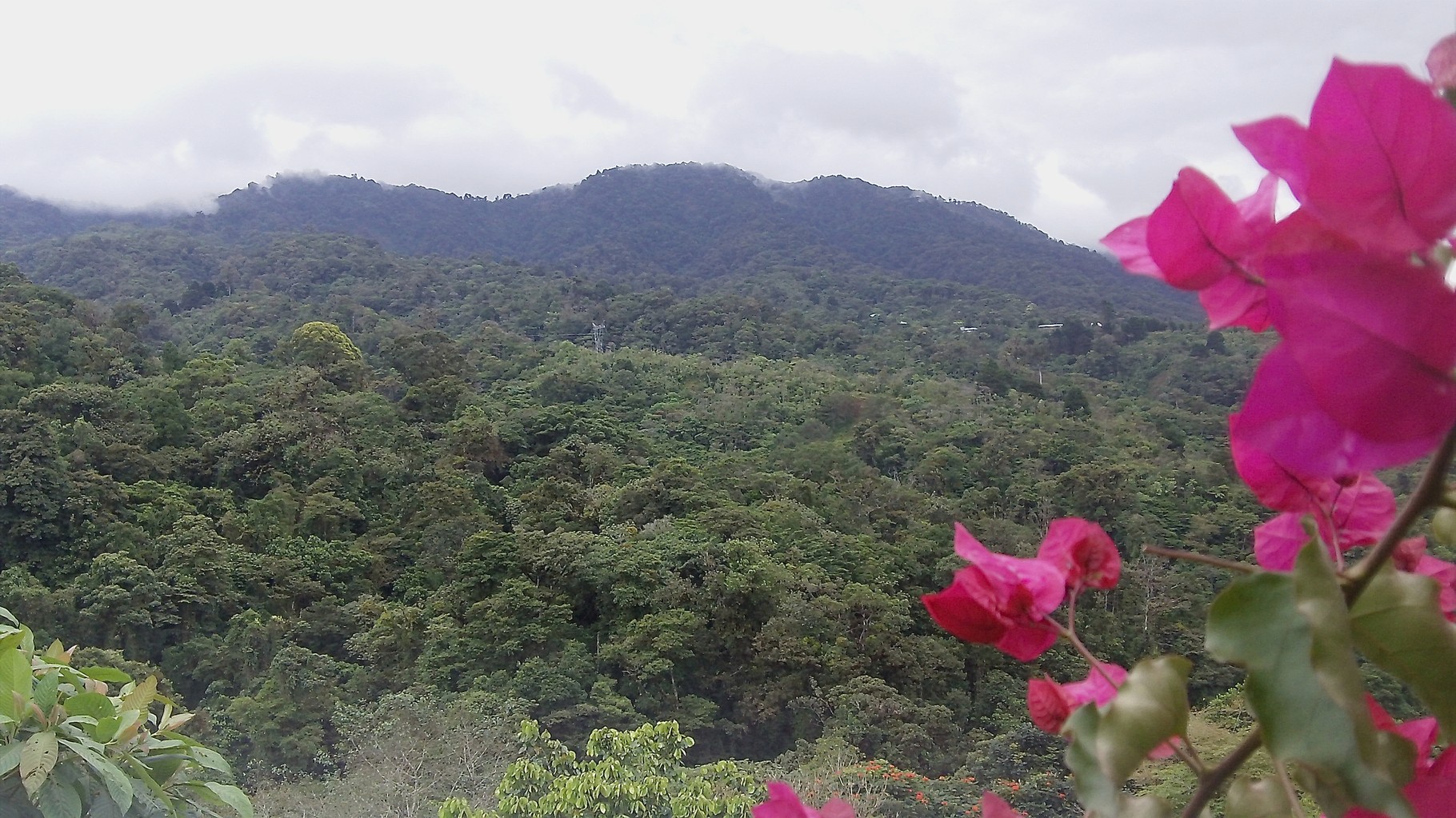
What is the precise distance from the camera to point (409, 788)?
2811mm

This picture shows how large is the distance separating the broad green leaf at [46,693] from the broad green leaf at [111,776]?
33 millimetres

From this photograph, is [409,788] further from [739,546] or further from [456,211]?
[456,211]

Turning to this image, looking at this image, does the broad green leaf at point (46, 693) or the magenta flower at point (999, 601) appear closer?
the magenta flower at point (999, 601)

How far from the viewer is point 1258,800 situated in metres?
→ 0.19

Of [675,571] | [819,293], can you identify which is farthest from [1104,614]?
[819,293]


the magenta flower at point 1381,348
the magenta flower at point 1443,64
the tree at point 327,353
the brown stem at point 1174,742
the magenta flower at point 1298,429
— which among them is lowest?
the tree at point 327,353

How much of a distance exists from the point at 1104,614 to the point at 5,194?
2739cm

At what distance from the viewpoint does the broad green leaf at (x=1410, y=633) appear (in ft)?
0.44

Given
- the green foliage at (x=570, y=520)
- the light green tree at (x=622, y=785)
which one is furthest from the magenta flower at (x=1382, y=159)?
the light green tree at (x=622, y=785)

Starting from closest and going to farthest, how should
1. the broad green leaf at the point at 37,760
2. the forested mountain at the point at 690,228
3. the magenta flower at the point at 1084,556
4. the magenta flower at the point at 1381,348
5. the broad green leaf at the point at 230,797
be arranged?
1. the magenta flower at the point at 1381,348
2. the magenta flower at the point at 1084,556
3. the broad green leaf at the point at 37,760
4. the broad green leaf at the point at 230,797
5. the forested mountain at the point at 690,228

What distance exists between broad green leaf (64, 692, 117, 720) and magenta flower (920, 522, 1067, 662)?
2.62ft

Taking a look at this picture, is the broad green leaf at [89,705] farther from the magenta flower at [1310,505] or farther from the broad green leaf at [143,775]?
the magenta flower at [1310,505]

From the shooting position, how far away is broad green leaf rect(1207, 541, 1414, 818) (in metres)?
0.12

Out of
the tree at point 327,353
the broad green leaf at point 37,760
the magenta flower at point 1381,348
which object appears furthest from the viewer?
the tree at point 327,353
